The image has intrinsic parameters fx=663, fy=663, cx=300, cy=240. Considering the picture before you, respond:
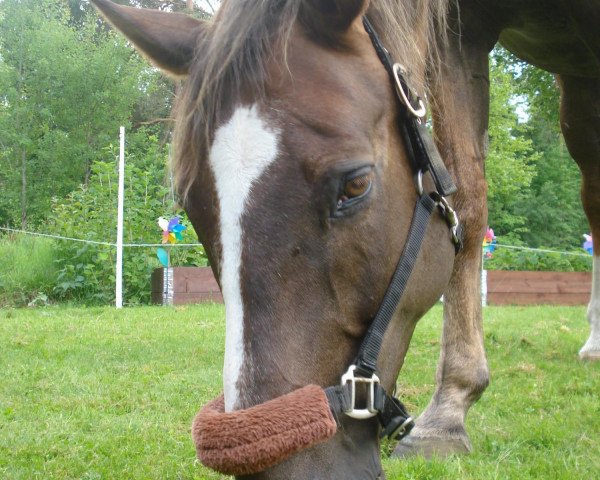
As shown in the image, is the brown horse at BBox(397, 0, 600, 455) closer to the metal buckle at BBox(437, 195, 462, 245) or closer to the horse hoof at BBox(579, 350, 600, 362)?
the metal buckle at BBox(437, 195, 462, 245)

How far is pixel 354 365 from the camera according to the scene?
152cm

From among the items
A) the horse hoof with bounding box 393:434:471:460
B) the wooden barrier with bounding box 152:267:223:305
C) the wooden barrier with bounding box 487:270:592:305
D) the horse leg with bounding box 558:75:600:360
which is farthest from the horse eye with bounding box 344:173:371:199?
the wooden barrier with bounding box 487:270:592:305

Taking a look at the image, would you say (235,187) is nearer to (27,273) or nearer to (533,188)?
(27,273)

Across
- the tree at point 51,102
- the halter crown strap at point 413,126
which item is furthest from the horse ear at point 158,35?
the tree at point 51,102

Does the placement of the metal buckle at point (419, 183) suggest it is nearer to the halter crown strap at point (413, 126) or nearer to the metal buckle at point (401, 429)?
the halter crown strap at point (413, 126)

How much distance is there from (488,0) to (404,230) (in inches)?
63.7

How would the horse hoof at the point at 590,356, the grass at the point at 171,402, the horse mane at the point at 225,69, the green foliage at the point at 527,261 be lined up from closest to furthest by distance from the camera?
the horse mane at the point at 225,69 → the grass at the point at 171,402 → the horse hoof at the point at 590,356 → the green foliage at the point at 527,261

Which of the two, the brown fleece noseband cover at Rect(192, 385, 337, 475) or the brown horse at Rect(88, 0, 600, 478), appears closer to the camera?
the brown fleece noseband cover at Rect(192, 385, 337, 475)

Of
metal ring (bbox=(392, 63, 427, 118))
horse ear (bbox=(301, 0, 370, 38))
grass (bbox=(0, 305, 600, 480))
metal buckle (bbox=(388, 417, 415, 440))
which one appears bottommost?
grass (bbox=(0, 305, 600, 480))

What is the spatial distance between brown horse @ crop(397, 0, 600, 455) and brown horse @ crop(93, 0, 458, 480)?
91cm

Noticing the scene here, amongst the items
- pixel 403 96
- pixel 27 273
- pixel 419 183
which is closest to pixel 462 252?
pixel 419 183

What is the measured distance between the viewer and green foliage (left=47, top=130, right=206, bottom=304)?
1015 cm

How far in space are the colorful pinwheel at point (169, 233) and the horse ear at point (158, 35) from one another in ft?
26.1

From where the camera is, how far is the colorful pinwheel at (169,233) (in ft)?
32.6
